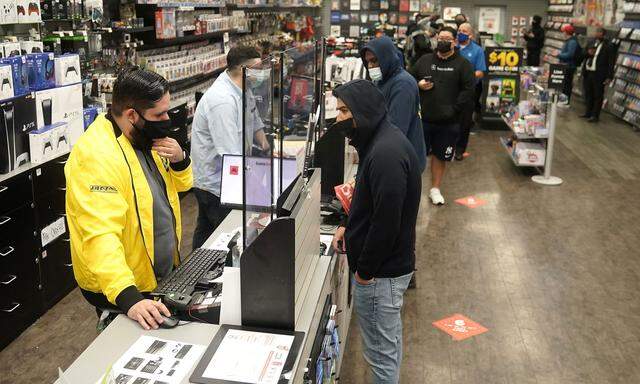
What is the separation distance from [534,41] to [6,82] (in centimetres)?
1435

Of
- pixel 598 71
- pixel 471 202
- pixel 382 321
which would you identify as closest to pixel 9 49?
pixel 382 321

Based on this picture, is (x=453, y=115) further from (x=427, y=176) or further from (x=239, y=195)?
(x=239, y=195)

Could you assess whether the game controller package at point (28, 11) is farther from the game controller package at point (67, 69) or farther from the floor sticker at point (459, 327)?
the floor sticker at point (459, 327)

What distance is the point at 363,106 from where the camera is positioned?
103 inches

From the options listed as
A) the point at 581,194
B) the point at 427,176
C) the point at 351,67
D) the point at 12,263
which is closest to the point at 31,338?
the point at 12,263

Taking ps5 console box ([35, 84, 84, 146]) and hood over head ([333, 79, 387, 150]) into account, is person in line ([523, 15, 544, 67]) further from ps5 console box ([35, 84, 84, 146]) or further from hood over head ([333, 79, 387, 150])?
hood over head ([333, 79, 387, 150])

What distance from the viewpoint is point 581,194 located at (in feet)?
23.5

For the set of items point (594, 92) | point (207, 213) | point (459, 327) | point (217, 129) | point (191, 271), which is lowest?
point (459, 327)

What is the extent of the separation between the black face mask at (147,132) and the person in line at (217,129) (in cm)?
100

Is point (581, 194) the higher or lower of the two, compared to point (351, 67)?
lower

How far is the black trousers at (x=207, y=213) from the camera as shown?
12.4ft

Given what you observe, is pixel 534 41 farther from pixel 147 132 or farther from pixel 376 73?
pixel 147 132

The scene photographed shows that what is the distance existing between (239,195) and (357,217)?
2.57ft

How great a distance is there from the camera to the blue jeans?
2.81 meters
